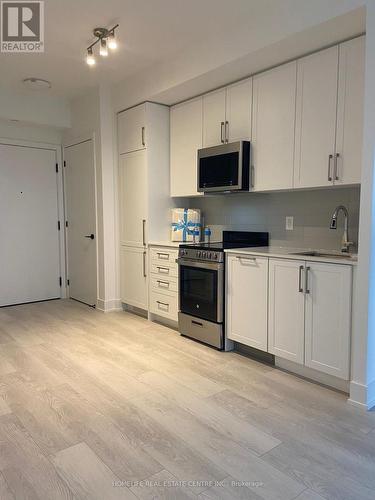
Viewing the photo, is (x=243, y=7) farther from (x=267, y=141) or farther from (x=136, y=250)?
(x=136, y=250)

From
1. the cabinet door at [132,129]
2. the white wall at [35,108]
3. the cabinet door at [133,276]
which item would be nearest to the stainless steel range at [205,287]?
the cabinet door at [133,276]

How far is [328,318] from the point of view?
95.0 inches

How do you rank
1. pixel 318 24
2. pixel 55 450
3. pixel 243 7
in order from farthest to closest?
pixel 243 7 → pixel 318 24 → pixel 55 450

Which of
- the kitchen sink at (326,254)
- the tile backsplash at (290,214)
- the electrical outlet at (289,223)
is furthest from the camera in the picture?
the electrical outlet at (289,223)

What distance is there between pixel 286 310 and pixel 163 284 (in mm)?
1523

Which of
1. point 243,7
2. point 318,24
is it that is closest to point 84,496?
point 318,24

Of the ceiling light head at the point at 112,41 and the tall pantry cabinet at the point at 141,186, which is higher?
the ceiling light head at the point at 112,41

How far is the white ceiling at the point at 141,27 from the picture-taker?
2553mm

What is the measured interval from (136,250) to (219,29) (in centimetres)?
231

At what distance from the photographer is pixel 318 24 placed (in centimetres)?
230

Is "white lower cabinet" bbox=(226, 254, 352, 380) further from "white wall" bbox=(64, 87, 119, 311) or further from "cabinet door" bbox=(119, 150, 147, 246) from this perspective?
"white wall" bbox=(64, 87, 119, 311)

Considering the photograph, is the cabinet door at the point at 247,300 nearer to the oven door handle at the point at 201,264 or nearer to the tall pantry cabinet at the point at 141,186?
the oven door handle at the point at 201,264

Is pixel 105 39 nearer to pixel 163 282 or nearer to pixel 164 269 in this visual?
pixel 164 269

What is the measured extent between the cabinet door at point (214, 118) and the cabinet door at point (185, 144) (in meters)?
0.09
